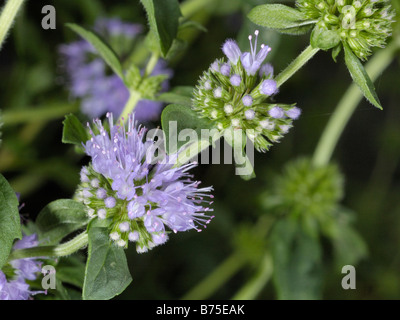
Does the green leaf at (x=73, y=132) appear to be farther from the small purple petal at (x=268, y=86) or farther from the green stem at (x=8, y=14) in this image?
the small purple petal at (x=268, y=86)

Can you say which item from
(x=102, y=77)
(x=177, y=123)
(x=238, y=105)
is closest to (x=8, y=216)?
(x=177, y=123)

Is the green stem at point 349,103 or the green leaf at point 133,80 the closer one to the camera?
the green leaf at point 133,80

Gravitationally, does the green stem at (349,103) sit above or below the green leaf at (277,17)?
below

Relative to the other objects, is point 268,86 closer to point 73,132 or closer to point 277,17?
point 277,17

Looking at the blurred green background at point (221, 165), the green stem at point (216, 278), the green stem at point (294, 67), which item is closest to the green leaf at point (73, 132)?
the green stem at point (294, 67)
